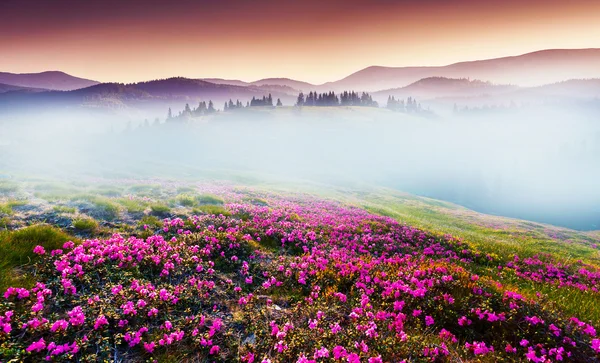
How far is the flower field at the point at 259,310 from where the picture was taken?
4867 millimetres

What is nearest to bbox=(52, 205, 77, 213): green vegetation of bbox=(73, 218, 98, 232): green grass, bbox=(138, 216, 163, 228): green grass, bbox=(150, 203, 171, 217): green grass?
bbox=(73, 218, 98, 232): green grass

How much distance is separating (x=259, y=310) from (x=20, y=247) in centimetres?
581

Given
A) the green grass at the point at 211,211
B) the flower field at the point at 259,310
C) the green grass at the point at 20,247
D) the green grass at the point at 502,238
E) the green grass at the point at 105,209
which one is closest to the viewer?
the flower field at the point at 259,310

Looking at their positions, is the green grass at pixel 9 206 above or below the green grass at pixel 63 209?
above

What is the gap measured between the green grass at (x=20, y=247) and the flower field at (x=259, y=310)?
8.9 inches

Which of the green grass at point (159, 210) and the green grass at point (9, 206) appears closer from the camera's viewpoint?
the green grass at point (9, 206)

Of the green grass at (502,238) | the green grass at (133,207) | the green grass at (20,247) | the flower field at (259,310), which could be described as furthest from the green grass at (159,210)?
the green grass at (502,238)

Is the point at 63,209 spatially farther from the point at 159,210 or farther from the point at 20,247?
the point at 20,247

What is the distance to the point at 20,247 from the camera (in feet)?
21.9

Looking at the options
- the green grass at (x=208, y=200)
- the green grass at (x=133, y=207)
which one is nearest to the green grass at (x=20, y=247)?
the green grass at (x=133, y=207)

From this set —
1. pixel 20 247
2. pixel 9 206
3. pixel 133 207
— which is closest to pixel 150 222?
pixel 133 207

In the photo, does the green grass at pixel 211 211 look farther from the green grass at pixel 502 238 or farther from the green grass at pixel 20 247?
the green grass at pixel 502 238

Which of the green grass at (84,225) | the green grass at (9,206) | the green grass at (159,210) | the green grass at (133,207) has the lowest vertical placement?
the green grass at (159,210)

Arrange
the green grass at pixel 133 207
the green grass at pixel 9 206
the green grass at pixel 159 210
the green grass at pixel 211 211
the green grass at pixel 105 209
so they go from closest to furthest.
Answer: the green grass at pixel 9 206 < the green grass at pixel 105 209 < the green grass at pixel 133 207 < the green grass at pixel 159 210 < the green grass at pixel 211 211
